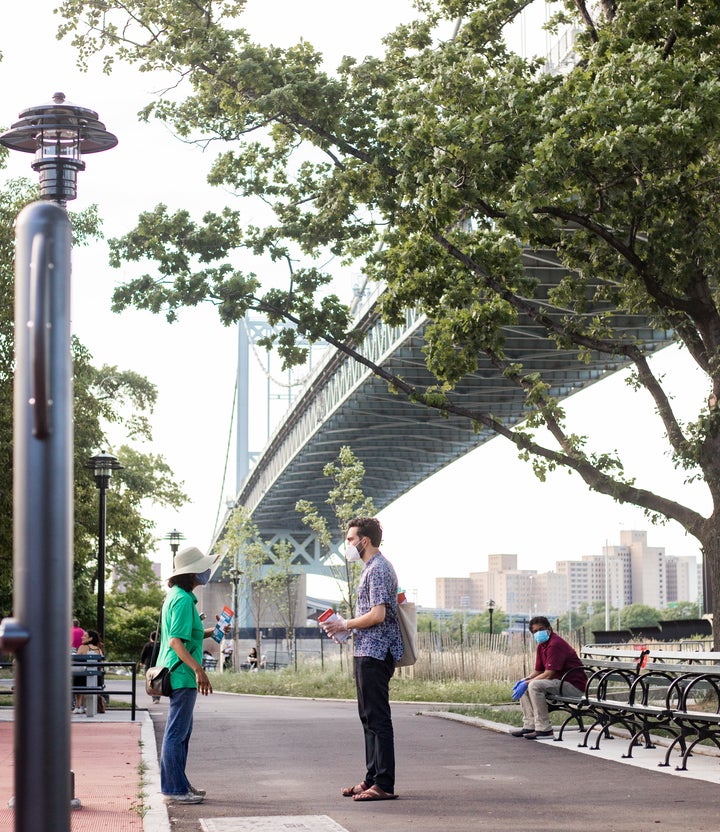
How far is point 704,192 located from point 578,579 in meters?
191

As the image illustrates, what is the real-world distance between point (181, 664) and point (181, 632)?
174mm

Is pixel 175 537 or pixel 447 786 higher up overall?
pixel 175 537

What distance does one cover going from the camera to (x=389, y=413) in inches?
1750

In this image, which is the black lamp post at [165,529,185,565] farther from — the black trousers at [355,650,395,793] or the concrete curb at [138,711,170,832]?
the black trousers at [355,650,395,793]

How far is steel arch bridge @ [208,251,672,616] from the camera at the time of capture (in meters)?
33.3

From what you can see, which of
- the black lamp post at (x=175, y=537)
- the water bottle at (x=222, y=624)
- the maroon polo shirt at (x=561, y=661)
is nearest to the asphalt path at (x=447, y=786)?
the maroon polo shirt at (x=561, y=661)

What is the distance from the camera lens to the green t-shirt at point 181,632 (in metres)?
7.10

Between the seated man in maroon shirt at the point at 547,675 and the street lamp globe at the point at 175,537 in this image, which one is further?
the street lamp globe at the point at 175,537

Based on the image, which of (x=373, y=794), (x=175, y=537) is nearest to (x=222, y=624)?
(x=373, y=794)

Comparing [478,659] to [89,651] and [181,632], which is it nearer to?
[89,651]

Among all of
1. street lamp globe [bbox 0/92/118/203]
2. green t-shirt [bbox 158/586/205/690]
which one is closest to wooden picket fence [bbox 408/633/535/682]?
green t-shirt [bbox 158/586/205/690]

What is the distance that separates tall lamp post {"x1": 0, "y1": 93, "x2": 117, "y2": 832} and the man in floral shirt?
493cm

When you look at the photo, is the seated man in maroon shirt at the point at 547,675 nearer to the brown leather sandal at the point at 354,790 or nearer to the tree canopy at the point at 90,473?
the brown leather sandal at the point at 354,790

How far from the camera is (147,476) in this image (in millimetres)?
39250
